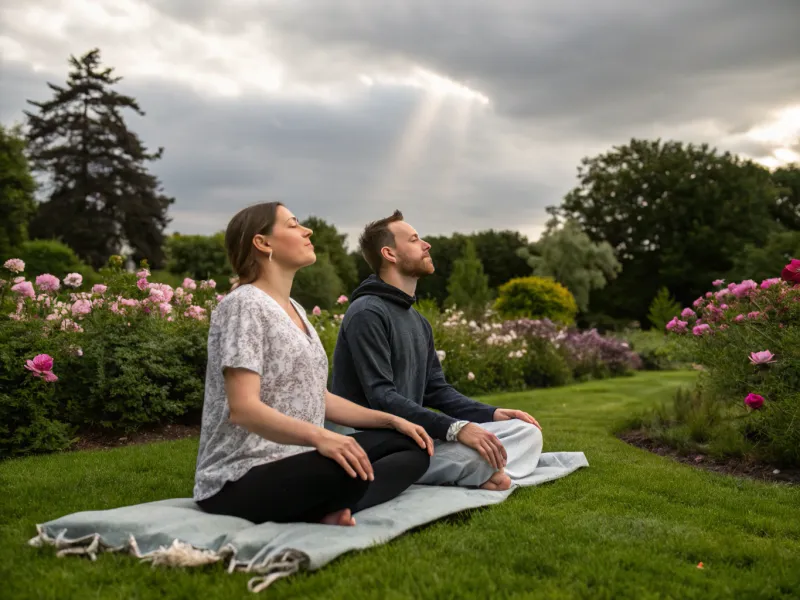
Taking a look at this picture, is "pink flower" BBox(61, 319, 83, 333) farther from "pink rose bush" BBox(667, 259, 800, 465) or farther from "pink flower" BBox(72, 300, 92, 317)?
"pink rose bush" BBox(667, 259, 800, 465)

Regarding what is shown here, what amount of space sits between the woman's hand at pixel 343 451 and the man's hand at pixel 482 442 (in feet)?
3.71

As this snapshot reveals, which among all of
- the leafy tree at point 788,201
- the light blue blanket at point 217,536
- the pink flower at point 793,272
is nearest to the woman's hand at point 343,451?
the light blue blanket at point 217,536

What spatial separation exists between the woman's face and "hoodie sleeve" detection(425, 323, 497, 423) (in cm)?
164

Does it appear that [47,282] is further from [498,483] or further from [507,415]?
[498,483]

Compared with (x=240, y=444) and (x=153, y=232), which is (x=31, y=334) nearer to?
(x=240, y=444)

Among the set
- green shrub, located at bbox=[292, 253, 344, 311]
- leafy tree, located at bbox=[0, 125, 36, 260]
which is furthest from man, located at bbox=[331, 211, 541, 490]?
leafy tree, located at bbox=[0, 125, 36, 260]

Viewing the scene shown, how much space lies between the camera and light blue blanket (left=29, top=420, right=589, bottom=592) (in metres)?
2.92

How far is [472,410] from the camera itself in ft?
15.9

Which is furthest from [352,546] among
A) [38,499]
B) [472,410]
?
[38,499]

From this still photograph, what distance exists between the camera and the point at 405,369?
445 cm

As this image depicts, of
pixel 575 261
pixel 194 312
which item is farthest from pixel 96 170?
pixel 194 312

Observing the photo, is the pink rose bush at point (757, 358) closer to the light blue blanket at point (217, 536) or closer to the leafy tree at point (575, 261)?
the light blue blanket at point (217, 536)

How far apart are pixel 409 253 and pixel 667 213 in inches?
1604

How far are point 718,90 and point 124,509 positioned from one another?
67.4 feet
